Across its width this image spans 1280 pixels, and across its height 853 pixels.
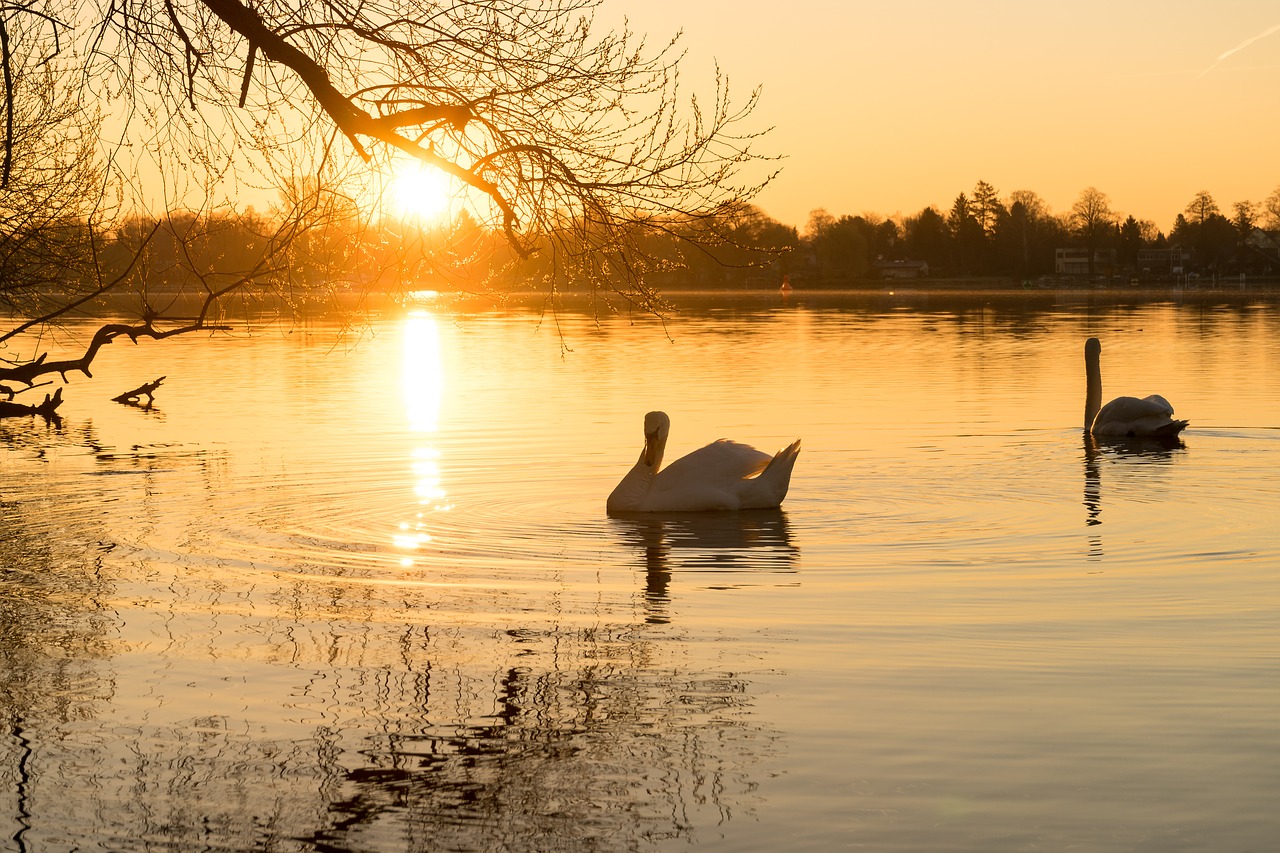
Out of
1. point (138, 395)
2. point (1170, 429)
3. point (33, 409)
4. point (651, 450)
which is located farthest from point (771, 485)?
point (138, 395)

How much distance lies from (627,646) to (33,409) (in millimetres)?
19335

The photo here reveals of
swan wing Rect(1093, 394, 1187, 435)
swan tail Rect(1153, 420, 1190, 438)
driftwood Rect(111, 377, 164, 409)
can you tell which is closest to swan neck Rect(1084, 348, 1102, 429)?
swan wing Rect(1093, 394, 1187, 435)

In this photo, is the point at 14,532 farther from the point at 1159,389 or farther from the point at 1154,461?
the point at 1159,389

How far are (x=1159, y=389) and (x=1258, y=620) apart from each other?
22.0 metres

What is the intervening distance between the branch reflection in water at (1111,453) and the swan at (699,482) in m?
3.00

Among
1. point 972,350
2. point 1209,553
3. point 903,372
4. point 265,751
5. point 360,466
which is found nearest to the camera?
point 265,751

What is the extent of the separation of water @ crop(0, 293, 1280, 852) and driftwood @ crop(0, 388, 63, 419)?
3.31 m

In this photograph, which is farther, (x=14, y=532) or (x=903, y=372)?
(x=903, y=372)

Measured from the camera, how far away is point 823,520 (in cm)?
1484

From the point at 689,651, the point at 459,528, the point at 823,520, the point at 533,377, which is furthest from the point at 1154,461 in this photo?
the point at 533,377

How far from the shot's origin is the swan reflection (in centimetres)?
1205

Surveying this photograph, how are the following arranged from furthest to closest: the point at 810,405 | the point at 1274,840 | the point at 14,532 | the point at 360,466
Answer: the point at 810,405
the point at 360,466
the point at 14,532
the point at 1274,840

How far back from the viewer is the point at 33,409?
2597 cm

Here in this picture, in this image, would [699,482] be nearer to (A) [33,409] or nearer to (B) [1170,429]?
(B) [1170,429]
